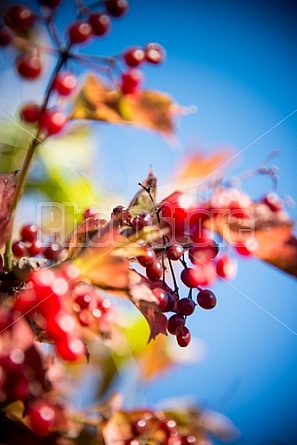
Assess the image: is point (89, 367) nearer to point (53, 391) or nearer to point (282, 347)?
point (53, 391)

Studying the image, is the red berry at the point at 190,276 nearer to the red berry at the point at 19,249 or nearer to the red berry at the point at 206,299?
the red berry at the point at 206,299

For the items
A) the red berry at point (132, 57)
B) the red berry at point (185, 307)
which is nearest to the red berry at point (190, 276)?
the red berry at point (185, 307)

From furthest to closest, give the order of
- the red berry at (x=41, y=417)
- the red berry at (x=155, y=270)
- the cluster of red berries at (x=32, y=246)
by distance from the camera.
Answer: the cluster of red berries at (x=32, y=246)
the red berry at (x=155, y=270)
the red berry at (x=41, y=417)

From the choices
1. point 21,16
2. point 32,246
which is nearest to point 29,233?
point 32,246

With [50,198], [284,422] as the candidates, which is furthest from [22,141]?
[284,422]

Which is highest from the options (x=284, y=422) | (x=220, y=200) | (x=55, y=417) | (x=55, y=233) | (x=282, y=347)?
(x=220, y=200)

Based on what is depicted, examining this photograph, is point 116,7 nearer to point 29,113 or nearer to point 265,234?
point 29,113
